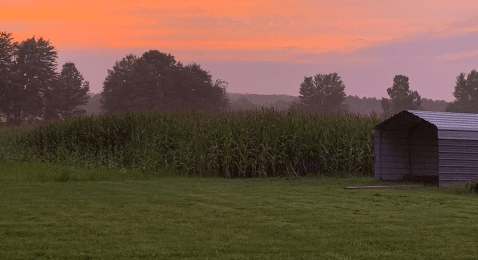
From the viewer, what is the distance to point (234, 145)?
22141 millimetres

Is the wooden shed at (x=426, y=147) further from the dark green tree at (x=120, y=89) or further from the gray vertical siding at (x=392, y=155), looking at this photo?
the dark green tree at (x=120, y=89)

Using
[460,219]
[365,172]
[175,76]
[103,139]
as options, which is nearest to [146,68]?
[175,76]

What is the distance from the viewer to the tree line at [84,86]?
242 ft

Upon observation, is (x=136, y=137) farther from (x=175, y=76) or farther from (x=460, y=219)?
(x=175, y=76)

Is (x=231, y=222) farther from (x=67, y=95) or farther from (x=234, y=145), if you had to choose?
(x=67, y=95)

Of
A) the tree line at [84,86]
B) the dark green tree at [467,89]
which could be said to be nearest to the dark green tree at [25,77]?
the tree line at [84,86]

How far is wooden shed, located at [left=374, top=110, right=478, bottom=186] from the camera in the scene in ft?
58.9

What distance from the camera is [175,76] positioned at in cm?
7962

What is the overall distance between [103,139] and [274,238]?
1800cm

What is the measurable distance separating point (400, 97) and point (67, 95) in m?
55.9

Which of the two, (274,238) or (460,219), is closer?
(274,238)

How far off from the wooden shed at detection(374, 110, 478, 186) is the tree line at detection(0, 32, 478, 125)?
174ft

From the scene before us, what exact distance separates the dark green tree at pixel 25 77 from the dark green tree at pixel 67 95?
96cm

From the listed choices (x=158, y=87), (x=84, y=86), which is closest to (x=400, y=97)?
(x=158, y=87)
